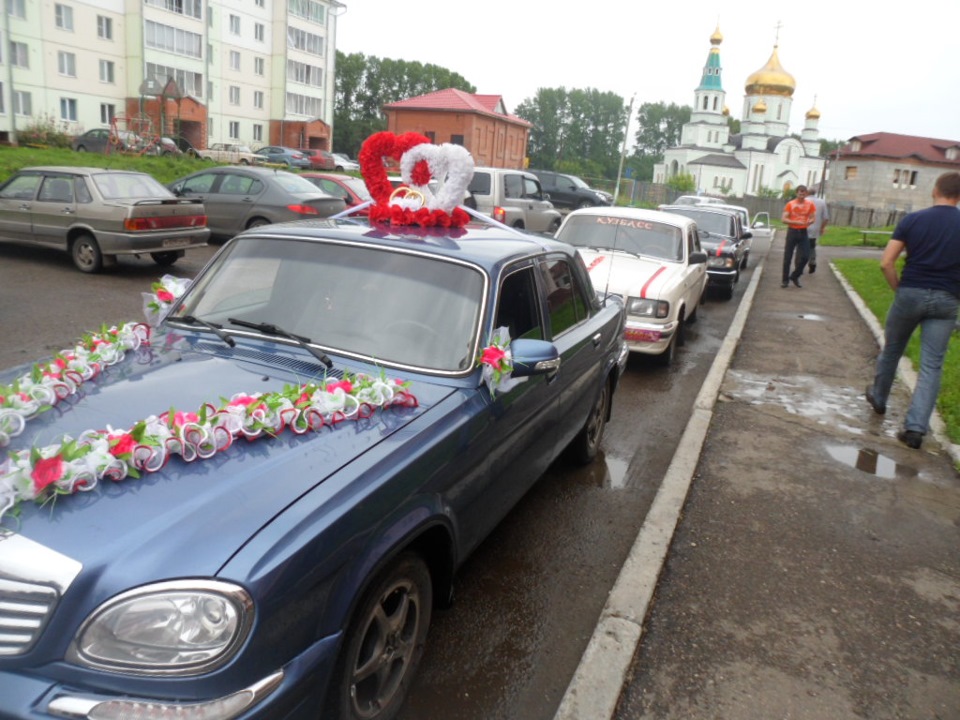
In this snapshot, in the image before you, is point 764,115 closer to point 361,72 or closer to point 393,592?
point 361,72

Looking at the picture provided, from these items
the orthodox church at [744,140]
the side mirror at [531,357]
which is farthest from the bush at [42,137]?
the orthodox church at [744,140]

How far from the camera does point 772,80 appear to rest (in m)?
95.2

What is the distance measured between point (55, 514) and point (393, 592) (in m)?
1.13

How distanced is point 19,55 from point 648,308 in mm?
47879

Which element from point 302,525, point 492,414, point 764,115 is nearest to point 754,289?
point 492,414

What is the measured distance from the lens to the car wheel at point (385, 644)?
2.51m

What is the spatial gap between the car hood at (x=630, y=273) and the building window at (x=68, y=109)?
47.5 meters

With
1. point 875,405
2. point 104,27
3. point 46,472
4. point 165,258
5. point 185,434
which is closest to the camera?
point 46,472

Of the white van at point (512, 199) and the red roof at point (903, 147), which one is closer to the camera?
the white van at point (512, 199)

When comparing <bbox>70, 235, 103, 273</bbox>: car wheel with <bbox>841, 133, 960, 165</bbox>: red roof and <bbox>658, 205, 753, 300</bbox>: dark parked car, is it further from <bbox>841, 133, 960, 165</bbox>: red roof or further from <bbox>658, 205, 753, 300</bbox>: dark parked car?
<bbox>841, 133, 960, 165</bbox>: red roof

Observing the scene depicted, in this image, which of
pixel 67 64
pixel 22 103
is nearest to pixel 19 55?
pixel 22 103

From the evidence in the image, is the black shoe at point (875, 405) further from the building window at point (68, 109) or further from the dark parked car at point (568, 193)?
the building window at point (68, 109)

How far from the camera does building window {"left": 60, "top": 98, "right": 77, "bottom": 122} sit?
4675cm

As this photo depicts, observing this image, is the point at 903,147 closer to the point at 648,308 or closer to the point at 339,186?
the point at 339,186
